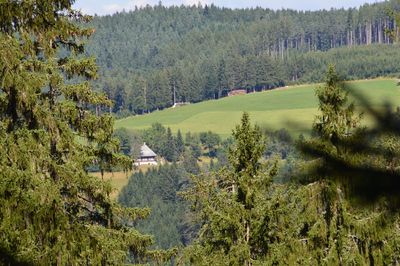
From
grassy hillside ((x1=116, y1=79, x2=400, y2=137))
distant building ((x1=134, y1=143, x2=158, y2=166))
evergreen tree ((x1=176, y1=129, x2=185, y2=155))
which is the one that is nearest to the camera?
grassy hillside ((x1=116, y1=79, x2=400, y2=137))

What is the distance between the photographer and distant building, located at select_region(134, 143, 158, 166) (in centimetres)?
16530

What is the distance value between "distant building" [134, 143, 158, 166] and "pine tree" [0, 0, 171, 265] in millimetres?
150904

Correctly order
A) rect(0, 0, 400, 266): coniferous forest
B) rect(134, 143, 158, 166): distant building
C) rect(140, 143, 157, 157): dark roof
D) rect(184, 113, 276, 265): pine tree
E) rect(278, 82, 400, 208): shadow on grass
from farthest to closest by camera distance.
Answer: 1. rect(134, 143, 158, 166): distant building
2. rect(140, 143, 157, 157): dark roof
3. rect(184, 113, 276, 265): pine tree
4. rect(0, 0, 400, 266): coniferous forest
5. rect(278, 82, 400, 208): shadow on grass

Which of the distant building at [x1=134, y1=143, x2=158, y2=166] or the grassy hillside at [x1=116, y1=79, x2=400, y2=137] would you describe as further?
the distant building at [x1=134, y1=143, x2=158, y2=166]

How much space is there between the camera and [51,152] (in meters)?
11.7

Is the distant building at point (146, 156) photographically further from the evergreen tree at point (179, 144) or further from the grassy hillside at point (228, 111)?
the grassy hillside at point (228, 111)

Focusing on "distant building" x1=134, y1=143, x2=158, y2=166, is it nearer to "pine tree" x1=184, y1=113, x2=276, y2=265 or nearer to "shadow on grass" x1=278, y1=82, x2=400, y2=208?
"pine tree" x1=184, y1=113, x2=276, y2=265

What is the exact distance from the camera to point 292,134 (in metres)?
2.53

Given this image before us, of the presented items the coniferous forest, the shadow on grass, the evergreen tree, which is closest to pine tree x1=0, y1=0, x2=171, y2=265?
the coniferous forest

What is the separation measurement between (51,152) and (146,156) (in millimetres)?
158605

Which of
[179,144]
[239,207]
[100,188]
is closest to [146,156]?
[179,144]

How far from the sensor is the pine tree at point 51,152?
8.36 m

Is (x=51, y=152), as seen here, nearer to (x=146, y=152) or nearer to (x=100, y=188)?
(x=100, y=188)

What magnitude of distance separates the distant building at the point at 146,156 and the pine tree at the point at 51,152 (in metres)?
151
